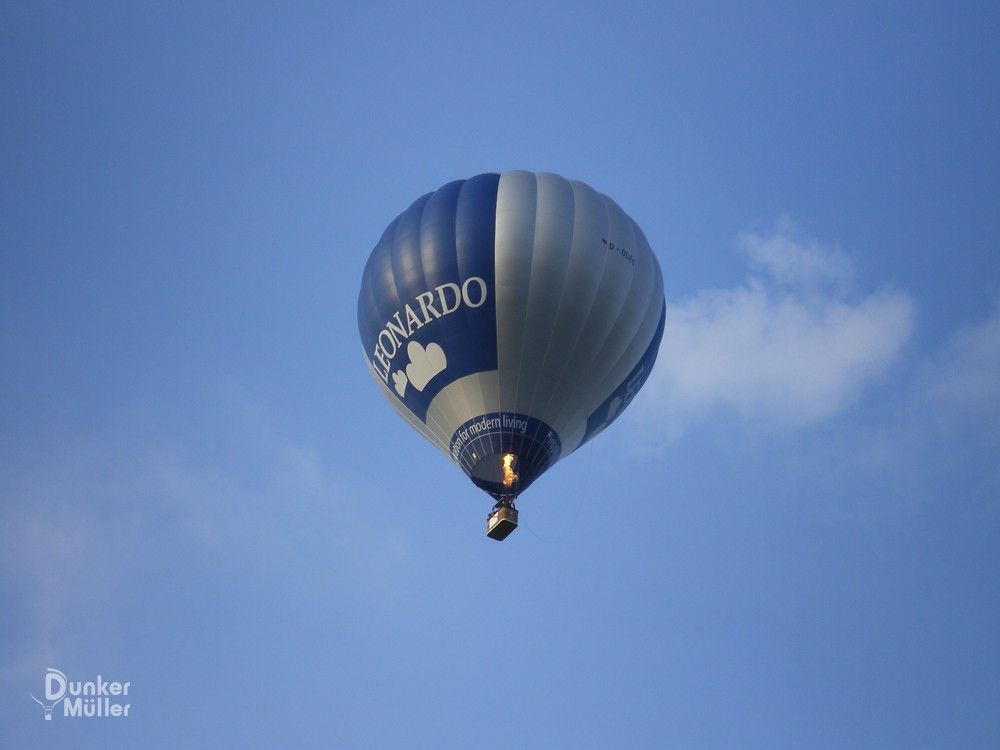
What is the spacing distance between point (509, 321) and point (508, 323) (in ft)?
0.14

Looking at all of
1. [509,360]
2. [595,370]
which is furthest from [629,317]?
[509,360]

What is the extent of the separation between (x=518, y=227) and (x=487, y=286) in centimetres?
140

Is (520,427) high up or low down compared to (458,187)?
down

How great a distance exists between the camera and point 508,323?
22.5 meters

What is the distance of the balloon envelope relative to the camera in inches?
886

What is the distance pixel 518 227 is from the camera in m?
23.1

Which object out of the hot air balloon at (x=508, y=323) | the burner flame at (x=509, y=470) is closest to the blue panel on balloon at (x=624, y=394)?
the hot air balloon at (x=508, y=323)

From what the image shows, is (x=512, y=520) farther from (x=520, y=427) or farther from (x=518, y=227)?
(x=518, y=227)

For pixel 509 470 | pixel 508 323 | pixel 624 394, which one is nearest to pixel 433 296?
pixel 508 323

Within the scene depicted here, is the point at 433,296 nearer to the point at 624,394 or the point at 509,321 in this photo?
the point at 509,321

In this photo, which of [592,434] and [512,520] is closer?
[512,520]

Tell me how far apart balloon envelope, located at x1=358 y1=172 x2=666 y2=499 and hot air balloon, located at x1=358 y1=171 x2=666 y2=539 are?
0.03 meters

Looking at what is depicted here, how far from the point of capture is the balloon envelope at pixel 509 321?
22.5 meters

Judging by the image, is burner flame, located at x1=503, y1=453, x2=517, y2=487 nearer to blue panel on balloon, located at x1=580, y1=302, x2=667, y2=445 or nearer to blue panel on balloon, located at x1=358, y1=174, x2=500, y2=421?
blue panel on balloon, located at x1=358, y1=174, x2=500, y2=421
